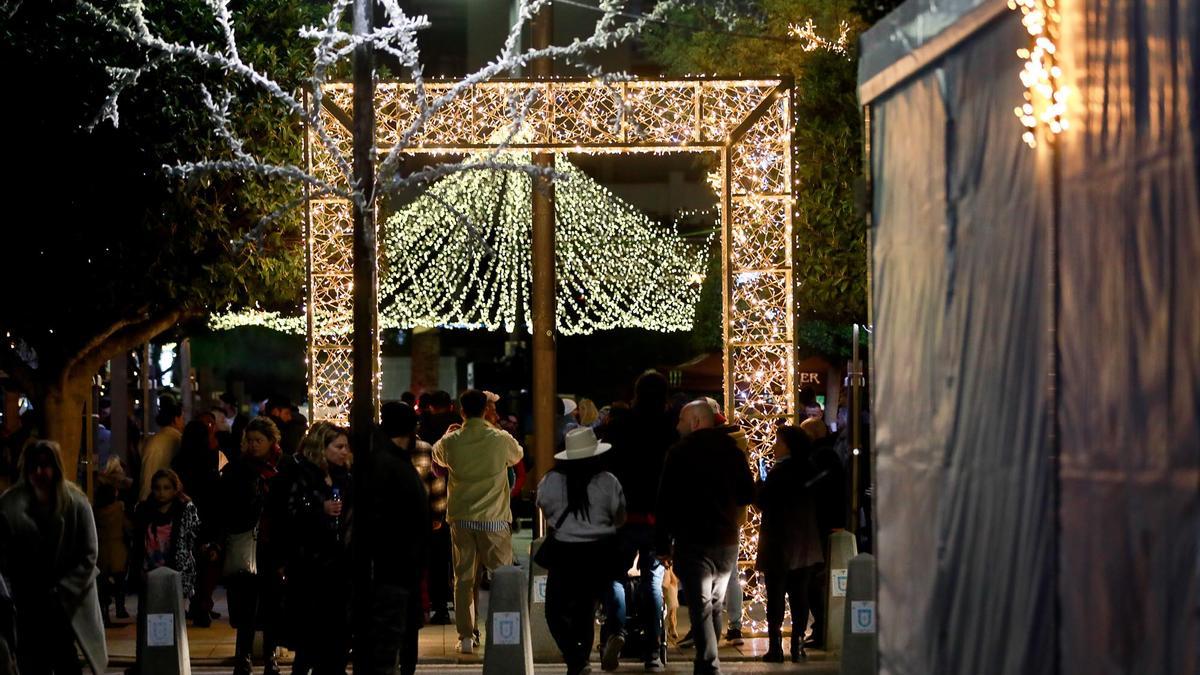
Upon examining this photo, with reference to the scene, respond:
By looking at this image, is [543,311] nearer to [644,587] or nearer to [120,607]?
[120,607]

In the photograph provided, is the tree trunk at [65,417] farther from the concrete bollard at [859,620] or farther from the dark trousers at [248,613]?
the concrete bollard at [859,620]

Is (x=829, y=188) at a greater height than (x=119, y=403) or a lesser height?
greater

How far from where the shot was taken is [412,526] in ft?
34.1

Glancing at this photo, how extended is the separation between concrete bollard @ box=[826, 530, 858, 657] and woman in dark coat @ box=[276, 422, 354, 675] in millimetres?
4540

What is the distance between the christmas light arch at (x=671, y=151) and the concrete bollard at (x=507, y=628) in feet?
14.1

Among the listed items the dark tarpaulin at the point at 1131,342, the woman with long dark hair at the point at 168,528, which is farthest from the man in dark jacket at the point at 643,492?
the dark tarpaulin at the point at 1131,342

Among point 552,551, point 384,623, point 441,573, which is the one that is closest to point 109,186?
point 441,573

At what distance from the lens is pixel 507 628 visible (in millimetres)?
11633

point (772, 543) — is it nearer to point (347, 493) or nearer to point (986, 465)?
point (347, 493)

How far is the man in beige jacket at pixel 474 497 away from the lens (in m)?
14.1

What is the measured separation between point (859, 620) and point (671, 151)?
207 inches

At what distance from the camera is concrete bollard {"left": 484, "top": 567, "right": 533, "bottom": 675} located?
11.6 m

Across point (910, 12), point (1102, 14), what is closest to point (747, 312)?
point (910, 12)

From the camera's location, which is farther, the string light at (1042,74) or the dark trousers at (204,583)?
the dark trousers at (204,583)
